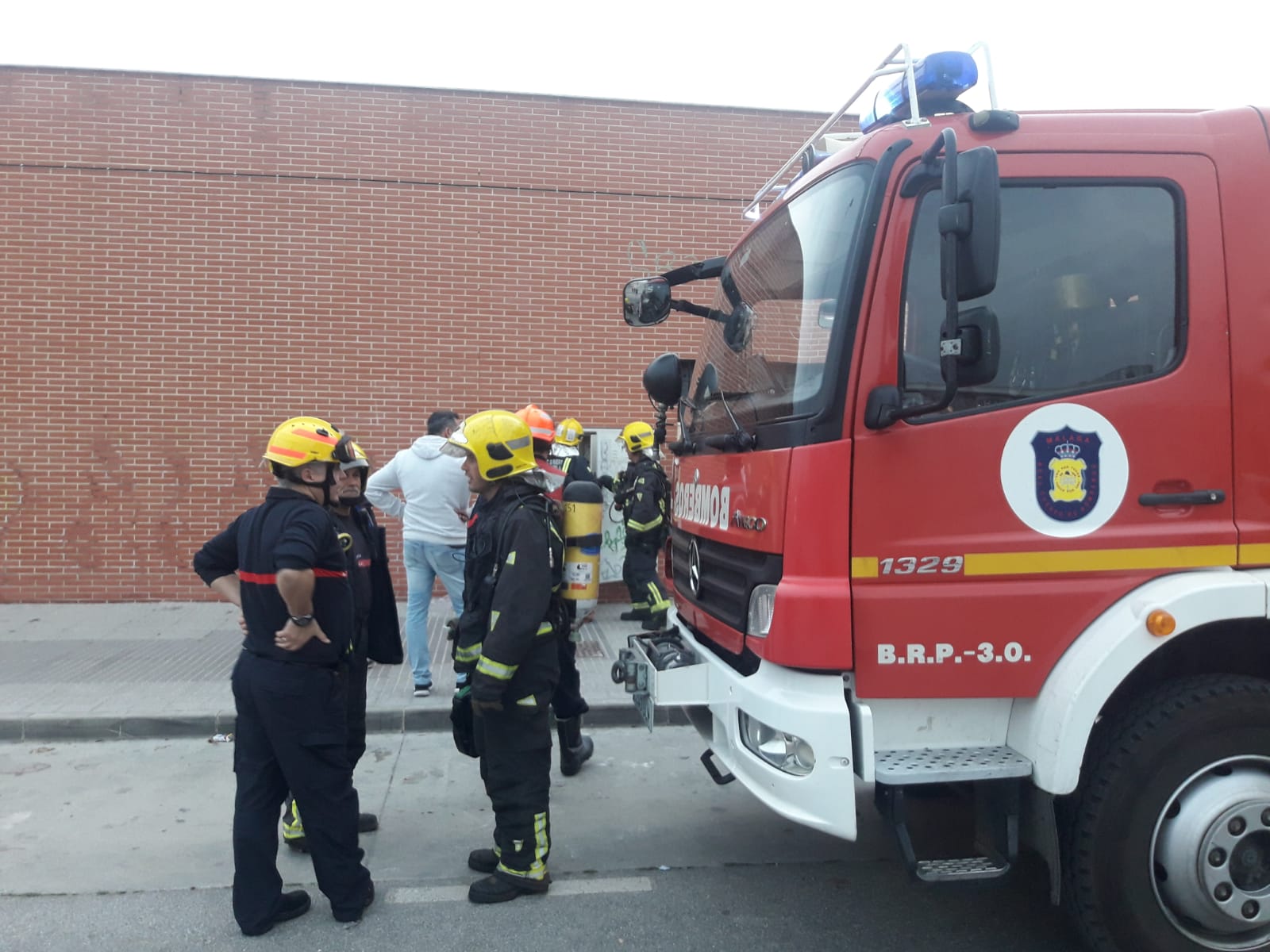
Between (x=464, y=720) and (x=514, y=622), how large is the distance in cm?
74

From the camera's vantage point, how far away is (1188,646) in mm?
3223

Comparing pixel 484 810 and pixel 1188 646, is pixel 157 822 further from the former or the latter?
pixel 1188 646

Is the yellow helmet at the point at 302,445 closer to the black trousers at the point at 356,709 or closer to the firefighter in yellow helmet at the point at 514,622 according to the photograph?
the firefighter in yellow helmet at the point at 514,622

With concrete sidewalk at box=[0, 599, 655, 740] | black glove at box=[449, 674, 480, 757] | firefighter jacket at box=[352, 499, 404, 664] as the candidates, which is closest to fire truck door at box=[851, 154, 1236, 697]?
black glove at box=[449, 674, 480, 757]

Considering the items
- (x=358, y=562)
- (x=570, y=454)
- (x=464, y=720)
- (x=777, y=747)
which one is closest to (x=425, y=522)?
(x=570, y=454)

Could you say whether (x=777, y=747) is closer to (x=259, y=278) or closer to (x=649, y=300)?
(x=649, y=300)

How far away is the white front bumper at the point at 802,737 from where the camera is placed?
2.90 metres

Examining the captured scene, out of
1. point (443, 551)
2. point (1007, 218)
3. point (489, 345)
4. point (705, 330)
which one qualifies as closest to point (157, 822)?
point (443, 551)

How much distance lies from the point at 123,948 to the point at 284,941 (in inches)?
22.9

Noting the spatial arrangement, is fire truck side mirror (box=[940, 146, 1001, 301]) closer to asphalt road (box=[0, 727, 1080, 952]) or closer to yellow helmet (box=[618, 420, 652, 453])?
asphalt road (box=[0, 727, 1080, 952])

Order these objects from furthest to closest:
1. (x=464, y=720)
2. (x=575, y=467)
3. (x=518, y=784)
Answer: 1. (x=575, y=467)
2. (x=464, y=720)
3. (x=518, y=784)

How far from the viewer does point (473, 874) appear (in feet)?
13.6

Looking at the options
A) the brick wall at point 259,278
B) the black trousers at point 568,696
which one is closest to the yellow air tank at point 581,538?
the black trousers at point 568,696

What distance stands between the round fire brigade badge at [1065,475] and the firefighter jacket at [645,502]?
3.72 m
